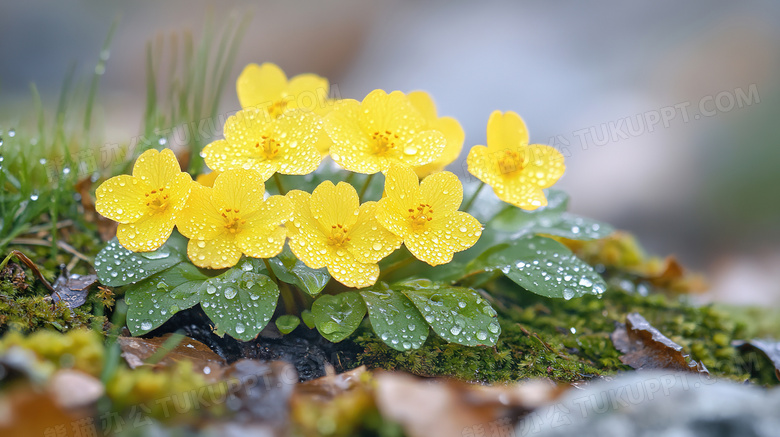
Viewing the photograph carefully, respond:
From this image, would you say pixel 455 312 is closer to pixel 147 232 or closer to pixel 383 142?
pixel 383 142

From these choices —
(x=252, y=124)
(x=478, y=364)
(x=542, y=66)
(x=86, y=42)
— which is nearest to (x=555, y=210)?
(x=478, y=364)

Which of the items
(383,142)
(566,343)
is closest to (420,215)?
(383,142)

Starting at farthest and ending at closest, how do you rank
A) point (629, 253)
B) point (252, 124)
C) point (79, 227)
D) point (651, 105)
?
point (651, 105), point (629, 253), point (79, 227), point (252, 124)

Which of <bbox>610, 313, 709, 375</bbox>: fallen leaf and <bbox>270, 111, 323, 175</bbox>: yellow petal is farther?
<bbox>610, 313, 709, 375</bbox>: fallen leaf

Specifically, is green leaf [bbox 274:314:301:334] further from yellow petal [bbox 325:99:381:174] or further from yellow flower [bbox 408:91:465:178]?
yellow flower [bbox 408:91:465:178]

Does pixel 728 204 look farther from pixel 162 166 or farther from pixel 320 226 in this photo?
pixel 162 166

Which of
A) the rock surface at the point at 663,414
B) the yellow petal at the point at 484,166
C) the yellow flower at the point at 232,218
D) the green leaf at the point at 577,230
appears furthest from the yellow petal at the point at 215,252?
the green leaf at the point at 577,230

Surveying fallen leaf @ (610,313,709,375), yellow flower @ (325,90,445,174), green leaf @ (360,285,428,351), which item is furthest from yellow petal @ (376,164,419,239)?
fallen leaf @ (610,313,709,375)
